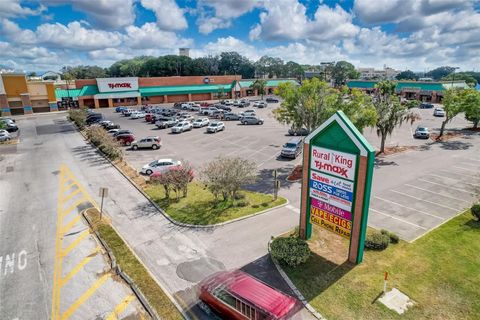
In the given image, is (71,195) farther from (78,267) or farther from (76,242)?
(78,267)

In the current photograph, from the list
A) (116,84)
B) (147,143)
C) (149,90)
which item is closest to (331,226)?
(147,143)

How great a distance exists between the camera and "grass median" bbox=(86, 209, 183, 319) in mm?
10867

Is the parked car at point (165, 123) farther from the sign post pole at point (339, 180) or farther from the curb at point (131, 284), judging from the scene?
the sign post pole at point (339, 180)

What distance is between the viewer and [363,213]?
12.3 m

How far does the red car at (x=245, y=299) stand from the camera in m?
9.43

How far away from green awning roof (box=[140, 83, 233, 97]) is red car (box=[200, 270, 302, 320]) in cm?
7208

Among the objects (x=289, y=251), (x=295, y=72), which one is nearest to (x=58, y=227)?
(x=289, y=251)

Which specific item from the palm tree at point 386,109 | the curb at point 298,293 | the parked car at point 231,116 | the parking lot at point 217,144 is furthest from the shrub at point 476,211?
the parked car at point 231,116

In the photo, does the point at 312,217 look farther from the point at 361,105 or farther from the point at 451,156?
the point at 451,156

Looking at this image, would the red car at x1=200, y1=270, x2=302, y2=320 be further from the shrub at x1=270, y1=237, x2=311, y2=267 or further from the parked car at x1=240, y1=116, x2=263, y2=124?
the parked car at x1=240, y1=116, x2=263, y2=124

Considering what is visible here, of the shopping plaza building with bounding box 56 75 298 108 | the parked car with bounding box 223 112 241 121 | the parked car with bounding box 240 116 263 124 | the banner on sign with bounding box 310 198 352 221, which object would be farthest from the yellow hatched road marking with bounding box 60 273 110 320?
the shopping plaza building with bounding box 56 75 298 108

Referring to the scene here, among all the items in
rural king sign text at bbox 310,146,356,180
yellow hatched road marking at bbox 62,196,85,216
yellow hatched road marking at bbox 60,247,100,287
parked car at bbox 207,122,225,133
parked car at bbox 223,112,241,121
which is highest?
rural king sign text at bbox 310,146,356,180

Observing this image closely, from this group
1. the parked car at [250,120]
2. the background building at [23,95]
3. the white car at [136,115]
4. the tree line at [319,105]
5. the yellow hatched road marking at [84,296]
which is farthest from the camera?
the background building at [23,95]

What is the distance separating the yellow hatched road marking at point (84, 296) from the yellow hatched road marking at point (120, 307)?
1.49 meters
